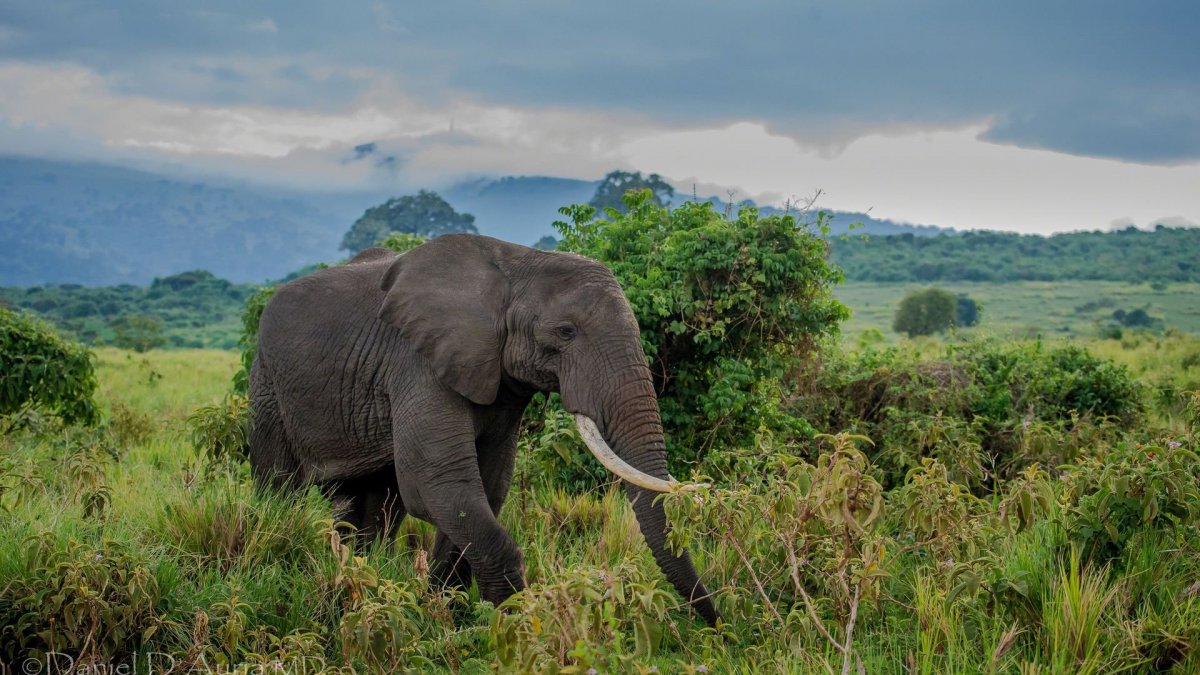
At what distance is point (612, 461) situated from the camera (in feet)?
17.7

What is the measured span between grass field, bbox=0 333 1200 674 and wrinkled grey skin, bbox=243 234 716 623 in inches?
13.8

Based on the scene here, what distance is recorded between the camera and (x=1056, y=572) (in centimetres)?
530

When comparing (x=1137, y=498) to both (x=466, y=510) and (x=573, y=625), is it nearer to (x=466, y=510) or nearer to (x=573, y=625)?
(x=573, y=625)

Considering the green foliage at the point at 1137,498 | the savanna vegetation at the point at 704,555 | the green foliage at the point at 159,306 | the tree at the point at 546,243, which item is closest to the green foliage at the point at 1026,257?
the tree at the point at 546,243

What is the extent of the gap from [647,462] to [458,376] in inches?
42.8

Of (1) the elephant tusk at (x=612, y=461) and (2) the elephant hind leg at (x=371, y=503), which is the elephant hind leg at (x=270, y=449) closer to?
(2) the elephant hind leg at (x=371, y=503)

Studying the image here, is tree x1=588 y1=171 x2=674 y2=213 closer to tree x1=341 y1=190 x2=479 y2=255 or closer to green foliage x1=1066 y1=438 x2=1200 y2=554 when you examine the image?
A: tree x1=341 y1=190 x2=479 y2=255

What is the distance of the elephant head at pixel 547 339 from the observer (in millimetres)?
5590

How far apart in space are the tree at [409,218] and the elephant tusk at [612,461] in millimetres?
77760

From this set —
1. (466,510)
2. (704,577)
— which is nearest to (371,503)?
(466,510)

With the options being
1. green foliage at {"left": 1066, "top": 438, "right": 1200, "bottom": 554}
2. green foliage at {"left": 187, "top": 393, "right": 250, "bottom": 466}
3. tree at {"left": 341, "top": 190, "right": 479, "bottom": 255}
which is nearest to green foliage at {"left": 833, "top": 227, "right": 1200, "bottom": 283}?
tree at {"left": 341, "top": 190, "right": 479, "bottom": 255}

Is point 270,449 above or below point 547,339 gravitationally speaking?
below

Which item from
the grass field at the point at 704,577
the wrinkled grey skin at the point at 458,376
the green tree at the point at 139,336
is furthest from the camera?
the green tree at the point at 139,336

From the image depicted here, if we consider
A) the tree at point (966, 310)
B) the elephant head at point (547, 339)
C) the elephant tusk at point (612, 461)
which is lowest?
the tree at point (966, 310)
